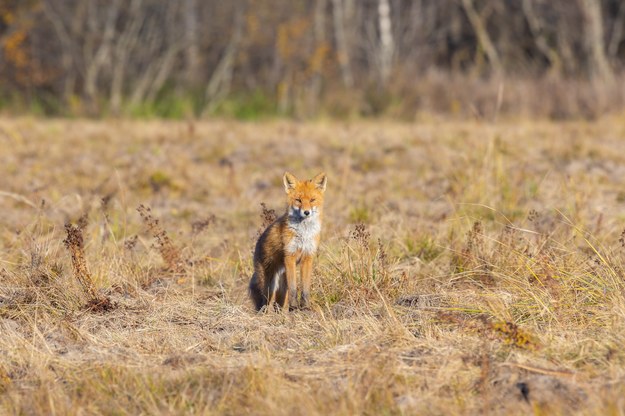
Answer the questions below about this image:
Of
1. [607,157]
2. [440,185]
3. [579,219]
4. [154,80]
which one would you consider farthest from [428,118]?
[579,219]

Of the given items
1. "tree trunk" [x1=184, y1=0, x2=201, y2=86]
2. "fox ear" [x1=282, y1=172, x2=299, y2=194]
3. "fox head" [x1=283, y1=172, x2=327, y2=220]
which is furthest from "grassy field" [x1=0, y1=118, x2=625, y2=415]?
"tree trunk" [x1=184, y1=0, x2=201, y2=86]

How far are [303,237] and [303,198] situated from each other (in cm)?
27

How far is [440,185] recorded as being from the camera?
34.9ft

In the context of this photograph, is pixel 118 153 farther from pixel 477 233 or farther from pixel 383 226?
pixel 477 233

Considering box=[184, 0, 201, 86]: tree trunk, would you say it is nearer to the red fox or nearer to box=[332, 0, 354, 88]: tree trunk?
box=[332, 0, 354, 88]: tree trunk

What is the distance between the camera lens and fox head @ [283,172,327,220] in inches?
219

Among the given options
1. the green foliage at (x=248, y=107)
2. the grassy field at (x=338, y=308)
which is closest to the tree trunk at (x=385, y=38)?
the green foliage at (x=248, y=107)

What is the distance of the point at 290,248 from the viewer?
5.64 m

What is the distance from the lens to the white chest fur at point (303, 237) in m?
5.64

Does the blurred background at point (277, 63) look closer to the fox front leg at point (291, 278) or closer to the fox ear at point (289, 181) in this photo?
the fox ear at point (289, 181)

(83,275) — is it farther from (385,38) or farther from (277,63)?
(385,38)

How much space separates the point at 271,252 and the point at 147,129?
29.0 feet

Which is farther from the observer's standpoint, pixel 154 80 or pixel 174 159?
pixel 154 80

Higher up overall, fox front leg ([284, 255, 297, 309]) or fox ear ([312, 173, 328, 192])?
fox ear ([312, 173, 328, 192])
